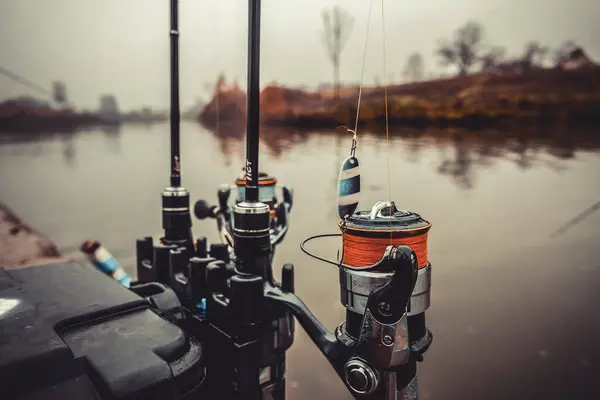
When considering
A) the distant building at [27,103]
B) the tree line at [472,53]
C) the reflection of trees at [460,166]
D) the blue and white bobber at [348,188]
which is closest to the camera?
the blue and white bobber at [348,188]

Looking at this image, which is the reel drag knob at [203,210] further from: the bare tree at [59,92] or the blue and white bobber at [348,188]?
the bare tree at [59,92]

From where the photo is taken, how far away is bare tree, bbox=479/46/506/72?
163 cm

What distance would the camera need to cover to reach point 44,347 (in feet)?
2.80

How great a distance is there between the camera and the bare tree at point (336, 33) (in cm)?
194

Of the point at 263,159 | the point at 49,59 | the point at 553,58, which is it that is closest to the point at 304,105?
the point at 263,159

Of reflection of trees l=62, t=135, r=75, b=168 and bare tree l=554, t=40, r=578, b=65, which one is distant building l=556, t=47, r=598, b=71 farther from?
reflection of trees l=62, t=135, r=75, b=168

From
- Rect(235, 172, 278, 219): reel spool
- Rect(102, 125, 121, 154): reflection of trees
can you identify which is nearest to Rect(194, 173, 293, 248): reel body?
Rect(235, 172, 278, 219): reel spool

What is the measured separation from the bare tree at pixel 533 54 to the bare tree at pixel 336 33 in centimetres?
70

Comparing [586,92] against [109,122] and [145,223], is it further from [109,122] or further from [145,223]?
[109,122]

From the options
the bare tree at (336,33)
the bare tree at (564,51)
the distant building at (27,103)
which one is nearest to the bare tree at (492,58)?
the bare tree at (564,51)

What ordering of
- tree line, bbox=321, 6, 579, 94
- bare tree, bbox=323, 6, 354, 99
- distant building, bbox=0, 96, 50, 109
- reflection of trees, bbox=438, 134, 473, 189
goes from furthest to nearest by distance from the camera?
distant building, bbox=0, 96, 50, 109
bare tree, bbox=323, 6, 354, 99
reflection of trees, bbox=438, 134, 473, 189
tree line, bbox=321, 6, 579, 94

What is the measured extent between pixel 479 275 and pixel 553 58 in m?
0.78

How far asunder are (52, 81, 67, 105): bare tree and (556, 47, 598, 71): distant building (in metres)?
2.73

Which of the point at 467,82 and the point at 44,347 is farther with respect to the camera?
the point at 467,82
